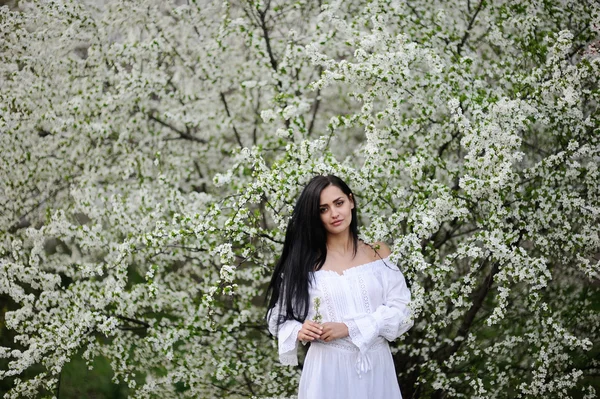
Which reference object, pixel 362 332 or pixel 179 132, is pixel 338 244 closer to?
pixel 362 332

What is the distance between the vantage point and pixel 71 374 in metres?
6.09

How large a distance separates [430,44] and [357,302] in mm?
2276

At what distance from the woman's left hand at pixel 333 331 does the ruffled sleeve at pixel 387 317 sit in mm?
35

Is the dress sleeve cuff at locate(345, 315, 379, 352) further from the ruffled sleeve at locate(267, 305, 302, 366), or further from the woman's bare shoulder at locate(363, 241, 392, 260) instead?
the woman's bare shoulder at locate(363, 241, 392, 260)

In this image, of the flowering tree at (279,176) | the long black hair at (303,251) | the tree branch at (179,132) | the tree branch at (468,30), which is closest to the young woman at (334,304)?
the long black hair at (303,251)

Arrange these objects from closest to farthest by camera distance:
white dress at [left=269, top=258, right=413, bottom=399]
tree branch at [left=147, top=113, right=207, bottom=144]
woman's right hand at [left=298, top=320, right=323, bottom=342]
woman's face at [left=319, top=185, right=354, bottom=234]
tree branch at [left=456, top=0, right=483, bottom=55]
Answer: woman's right hand at [left=298, top=320, right=323, bottom=342], white dress at [left=269, top=258, right=413, bottom=399], woman's face at [left=319, top=185, right=354, bottom=234], tree branch at [left=456, top=0, right=483, bottom=55], tree branch at [left=147, top=113, right=207, bottom=144]

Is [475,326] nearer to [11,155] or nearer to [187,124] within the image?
[187,124]

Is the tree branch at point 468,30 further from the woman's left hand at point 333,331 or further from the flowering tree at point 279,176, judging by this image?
the woman's left hand at point 333,331

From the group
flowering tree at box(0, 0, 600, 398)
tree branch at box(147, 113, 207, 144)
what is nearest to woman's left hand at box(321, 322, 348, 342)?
flowering tree at box(0, 0, 600, 398)

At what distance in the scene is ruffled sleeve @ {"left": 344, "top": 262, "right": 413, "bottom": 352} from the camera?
3.17m

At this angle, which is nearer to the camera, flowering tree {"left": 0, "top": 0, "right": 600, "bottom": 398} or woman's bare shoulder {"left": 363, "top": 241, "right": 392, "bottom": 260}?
woman's bare shoulder {"left": 363, "top": 241, "right": 392, "bottom": 260}

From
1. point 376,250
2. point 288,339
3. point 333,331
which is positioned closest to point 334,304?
point 333,331

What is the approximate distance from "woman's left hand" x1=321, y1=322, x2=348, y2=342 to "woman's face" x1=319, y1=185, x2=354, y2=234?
1.55 feet

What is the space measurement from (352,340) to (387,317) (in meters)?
0.20
